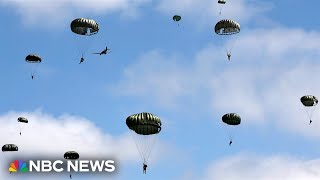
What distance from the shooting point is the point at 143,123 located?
262 feet

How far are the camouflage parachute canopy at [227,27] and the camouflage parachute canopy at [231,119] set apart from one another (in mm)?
12412

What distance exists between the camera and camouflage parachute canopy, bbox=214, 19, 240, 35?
9506 cm

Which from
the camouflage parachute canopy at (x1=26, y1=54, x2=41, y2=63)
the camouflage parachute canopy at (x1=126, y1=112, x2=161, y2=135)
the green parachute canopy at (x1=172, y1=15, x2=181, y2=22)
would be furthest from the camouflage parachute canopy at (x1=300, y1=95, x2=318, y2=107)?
the camouflage parachute canopy at (x1=26, y1=54, x2=41, y2=63)

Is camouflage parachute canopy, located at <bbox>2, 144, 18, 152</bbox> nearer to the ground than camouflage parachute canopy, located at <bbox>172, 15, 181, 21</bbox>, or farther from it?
nearer to the ground

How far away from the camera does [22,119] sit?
4638 inches

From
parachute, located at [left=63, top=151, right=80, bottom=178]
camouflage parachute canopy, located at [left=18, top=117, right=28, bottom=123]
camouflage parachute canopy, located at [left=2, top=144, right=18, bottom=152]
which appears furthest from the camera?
camouflage parachute canopy, located at [left=18, top=117, right=28, bottom=123]

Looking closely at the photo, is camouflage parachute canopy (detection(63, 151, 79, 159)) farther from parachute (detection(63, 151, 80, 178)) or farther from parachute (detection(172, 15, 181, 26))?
parachute (detection(172, 15, 181, 26))

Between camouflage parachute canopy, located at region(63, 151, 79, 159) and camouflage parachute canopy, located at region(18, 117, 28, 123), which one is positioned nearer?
camouflage parachute canopy, located at region(63, 151, 79, 159)

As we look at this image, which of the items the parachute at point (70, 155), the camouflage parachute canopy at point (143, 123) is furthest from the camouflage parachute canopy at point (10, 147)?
the camouflage parachute canopy at point (143, 123)

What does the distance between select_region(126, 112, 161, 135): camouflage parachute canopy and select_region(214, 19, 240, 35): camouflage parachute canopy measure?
21075 millimetres

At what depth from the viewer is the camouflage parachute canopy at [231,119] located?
99.5 meters

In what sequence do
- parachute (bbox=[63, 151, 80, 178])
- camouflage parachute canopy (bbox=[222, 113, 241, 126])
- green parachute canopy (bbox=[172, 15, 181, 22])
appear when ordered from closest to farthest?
camouflage parachute canopy (bbox=[222, 113, 241, 126])
parachute (bbox=[63, 151, 80, 178])
green parachute canopy (bbox=[172, 15, 181, 22])

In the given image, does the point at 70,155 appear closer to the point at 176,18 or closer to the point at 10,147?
the point at 10,147

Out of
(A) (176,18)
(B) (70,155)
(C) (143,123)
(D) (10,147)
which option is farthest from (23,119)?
(C) (143,123)
